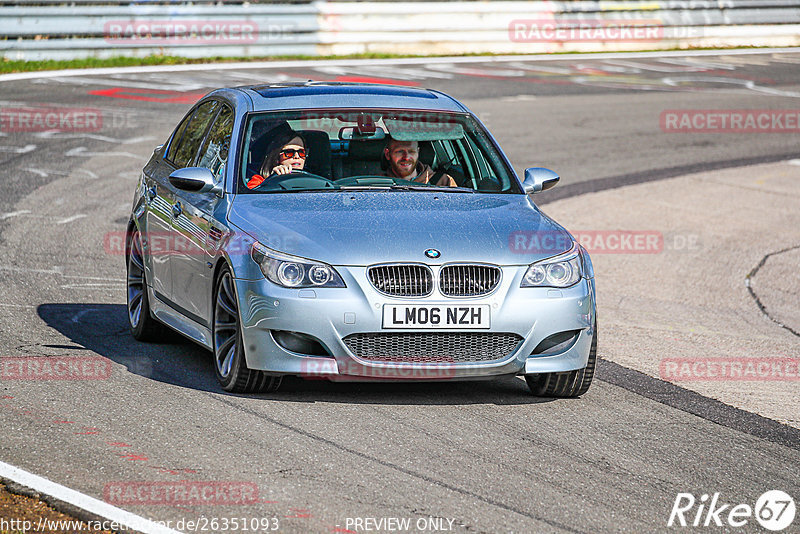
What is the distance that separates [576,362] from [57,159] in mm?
10184

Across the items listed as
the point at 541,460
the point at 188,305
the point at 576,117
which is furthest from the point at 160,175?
the point at 576,117

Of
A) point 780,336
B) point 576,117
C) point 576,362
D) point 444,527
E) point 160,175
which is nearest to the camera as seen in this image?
point 444,527

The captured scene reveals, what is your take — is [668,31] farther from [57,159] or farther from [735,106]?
[57,159]

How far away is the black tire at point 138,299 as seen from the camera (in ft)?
27.8

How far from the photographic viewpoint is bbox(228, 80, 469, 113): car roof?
26.8 ft

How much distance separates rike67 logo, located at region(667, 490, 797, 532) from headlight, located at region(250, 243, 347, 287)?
2079 millimetres

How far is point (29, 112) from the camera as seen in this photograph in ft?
60.9
